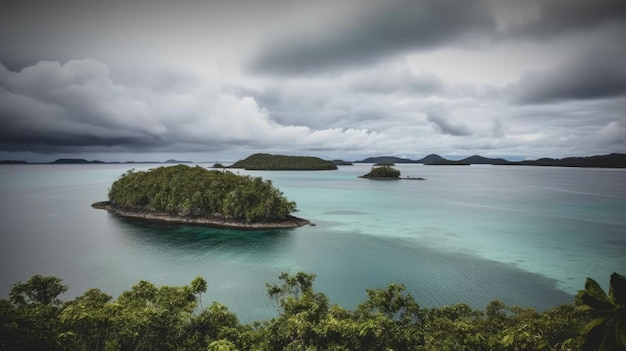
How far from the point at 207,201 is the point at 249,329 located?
168ft

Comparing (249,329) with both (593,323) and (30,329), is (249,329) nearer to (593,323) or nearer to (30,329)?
(30,329)

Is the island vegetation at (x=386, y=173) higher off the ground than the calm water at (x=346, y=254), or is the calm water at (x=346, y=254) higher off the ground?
the island vegetation at (x=386, y=173)

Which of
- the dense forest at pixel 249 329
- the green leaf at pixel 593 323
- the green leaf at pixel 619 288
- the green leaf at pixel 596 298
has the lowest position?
the dense forest at pixel 249 329

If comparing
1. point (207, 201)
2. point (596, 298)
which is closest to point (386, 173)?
point (207, 201)

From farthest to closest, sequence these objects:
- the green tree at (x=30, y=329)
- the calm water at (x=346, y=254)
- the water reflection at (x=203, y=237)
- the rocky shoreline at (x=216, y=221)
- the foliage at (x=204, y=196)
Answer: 1. the foliage at (x=204, y=196)
2. the rocky shoreline at (x=216, y=221)
3. the water reflection at (x=203, y=237)
4. the calm water at (x=346, y=254)
5. the green tree at (x=30, y=329)

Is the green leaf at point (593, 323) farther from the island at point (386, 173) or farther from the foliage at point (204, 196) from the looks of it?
the island at point (386, 173)

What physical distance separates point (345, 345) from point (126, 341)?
412 inches

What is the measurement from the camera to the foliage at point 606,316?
6684 mm

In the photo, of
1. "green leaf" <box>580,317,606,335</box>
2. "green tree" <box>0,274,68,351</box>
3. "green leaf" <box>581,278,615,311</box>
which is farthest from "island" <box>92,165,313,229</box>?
"green leaf" <box>581,278,615,311</box>

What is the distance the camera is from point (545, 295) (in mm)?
29562

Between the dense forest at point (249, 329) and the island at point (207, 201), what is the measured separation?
42.3 m

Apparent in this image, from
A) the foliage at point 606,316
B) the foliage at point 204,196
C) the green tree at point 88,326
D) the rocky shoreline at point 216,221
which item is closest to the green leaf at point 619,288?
the foliage at point 606,316

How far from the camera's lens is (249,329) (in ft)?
54.2

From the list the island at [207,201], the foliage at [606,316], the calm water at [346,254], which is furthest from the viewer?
the island at [207,201]
